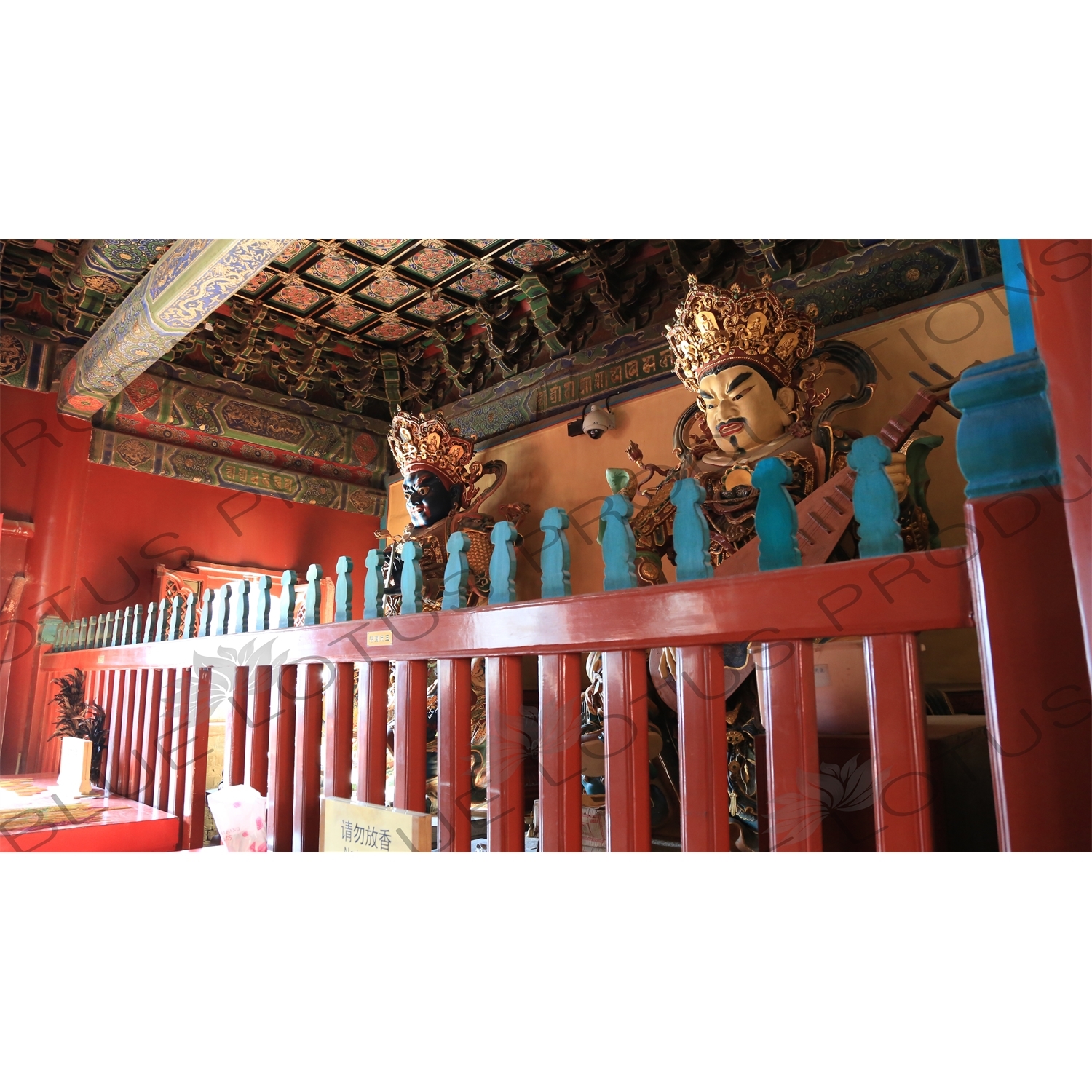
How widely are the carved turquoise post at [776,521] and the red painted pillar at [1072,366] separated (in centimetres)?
28

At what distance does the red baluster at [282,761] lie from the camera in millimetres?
1504

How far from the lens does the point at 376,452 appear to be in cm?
507

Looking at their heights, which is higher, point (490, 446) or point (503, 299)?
point (503, 299)

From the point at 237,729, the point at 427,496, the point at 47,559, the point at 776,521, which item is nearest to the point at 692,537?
the point at 776,521

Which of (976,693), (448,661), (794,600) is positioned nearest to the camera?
(794,600)

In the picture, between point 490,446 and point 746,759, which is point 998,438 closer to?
point 746,759

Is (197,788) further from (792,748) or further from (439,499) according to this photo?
(439,499)

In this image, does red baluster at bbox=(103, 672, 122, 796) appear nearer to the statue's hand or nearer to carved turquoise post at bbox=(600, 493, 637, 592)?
carved turquoise post at bbox=(600, 493, 637, 592)

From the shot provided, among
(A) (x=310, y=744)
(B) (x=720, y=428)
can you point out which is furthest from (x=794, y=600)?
(B) (x=720, y=428)

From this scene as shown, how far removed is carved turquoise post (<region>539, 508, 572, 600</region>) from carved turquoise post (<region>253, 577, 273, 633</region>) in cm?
91

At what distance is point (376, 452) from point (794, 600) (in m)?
4.57

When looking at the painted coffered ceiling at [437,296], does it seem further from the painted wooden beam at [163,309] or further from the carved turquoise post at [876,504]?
the carved turquoise post at [876,504]

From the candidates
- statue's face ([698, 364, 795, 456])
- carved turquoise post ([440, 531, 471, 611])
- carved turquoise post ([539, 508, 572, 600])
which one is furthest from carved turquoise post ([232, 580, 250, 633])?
statue's face ([698, 364, 795, 456])

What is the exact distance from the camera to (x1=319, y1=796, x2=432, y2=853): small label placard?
0.98 m
